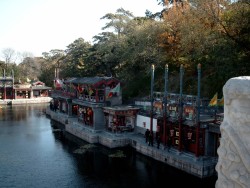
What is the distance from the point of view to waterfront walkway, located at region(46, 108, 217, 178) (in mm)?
21716

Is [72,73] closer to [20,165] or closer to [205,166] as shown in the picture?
[20,165]

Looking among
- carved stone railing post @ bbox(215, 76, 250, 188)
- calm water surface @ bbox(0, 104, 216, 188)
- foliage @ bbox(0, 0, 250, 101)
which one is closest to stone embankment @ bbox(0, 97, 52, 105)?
foliage @ bbox(0, 0, 250, 101)

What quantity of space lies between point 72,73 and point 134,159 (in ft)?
121

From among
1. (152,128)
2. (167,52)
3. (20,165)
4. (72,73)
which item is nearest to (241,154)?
(152,128)

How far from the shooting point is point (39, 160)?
2684 cm

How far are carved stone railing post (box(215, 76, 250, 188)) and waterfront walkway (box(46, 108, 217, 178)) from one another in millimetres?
11979

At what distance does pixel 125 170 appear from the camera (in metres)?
23.9

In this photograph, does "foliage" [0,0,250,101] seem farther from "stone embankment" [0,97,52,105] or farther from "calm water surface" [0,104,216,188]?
"stone embankment" [0,97,52,105]

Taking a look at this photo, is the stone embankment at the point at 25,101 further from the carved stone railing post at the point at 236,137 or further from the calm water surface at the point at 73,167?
the carved stone railing post at the point at 236,137

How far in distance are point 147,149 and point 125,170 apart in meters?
3.76

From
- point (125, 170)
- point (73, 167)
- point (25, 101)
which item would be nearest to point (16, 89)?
point (25, 101)

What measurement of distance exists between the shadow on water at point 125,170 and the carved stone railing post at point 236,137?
11.4m

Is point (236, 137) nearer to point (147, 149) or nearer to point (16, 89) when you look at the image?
point (147, 149)

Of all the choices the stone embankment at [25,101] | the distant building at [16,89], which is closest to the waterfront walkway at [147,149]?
the stone embankment at [25,101]
